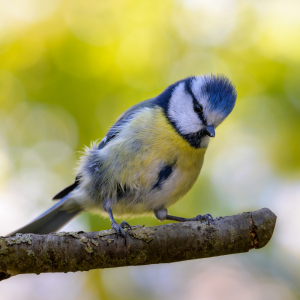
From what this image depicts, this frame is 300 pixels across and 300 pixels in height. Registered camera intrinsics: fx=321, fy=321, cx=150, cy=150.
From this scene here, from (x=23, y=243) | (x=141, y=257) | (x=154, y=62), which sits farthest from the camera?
(x=154, y=62)

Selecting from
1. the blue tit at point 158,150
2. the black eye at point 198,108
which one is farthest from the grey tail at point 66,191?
the black eye at point 198,108

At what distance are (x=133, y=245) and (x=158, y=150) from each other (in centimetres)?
76

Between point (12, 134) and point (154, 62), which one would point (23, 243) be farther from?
point (154, 62)

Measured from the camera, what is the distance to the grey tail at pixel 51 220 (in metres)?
2.68

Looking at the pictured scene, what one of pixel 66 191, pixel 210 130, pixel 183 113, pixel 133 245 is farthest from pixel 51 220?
pixel 210 130

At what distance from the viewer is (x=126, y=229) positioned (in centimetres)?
180

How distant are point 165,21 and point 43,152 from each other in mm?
2002

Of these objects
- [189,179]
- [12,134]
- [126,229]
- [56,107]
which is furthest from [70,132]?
[126,229]

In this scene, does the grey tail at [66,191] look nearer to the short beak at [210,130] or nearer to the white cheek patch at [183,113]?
the white cheek patch at [183,113]

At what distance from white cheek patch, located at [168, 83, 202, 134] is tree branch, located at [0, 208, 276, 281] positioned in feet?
2.46

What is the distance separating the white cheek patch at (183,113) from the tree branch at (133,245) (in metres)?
0.75

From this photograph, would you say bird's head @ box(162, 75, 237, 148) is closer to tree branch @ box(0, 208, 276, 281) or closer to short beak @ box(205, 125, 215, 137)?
short beak @ box(205, 125, 215, 137)

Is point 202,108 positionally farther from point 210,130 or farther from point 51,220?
point 51,220

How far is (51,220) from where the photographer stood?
9.25 ft
